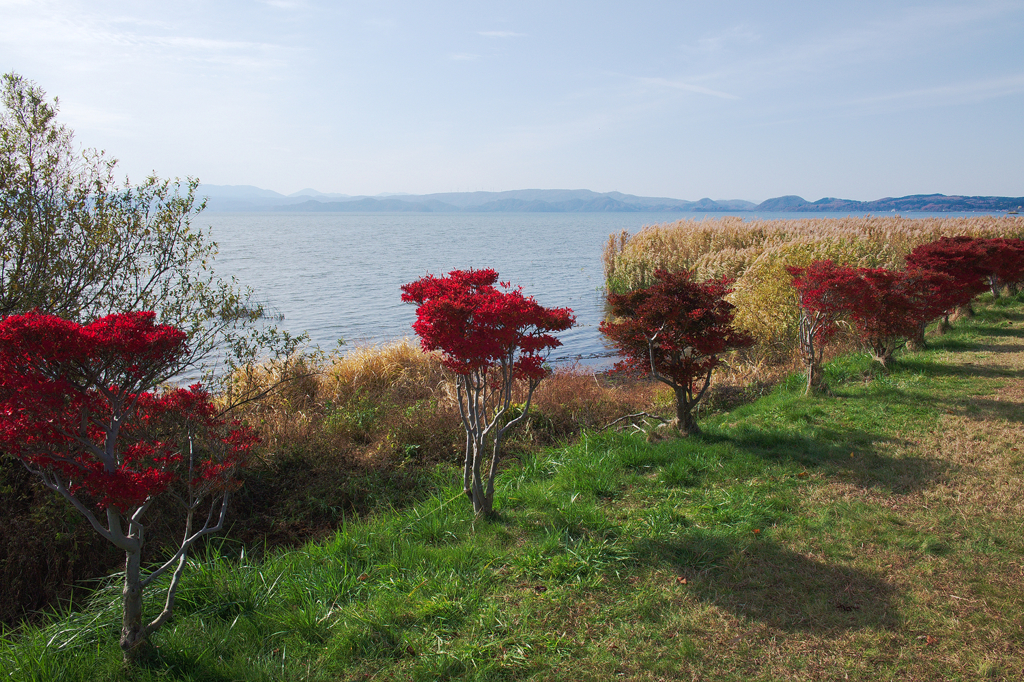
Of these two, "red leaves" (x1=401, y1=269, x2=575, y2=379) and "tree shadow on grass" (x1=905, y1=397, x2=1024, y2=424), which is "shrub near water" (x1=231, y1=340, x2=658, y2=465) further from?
"tree shadow on grass" (x1=905, y1=397, x2=1024, y2=424)

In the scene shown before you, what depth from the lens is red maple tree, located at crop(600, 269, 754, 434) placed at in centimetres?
653

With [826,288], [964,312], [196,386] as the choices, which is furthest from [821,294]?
[964,312]

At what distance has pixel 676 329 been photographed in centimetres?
663

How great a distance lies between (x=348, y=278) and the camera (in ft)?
95.7

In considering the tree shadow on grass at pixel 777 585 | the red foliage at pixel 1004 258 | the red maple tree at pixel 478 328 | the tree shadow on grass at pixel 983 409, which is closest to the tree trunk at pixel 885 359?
the tree shadow on grass at pixel 983 409

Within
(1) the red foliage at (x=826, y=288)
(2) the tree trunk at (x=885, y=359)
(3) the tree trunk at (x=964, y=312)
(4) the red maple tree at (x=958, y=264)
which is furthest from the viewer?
(3) the tree trunk at (x=964, y=312)

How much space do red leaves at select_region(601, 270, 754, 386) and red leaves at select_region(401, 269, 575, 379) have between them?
6.24ft

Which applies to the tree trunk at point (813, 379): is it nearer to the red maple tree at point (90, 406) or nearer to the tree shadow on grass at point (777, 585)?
the tree shadow on grass at point (777, 585)

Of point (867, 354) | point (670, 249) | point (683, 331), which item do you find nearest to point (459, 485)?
point (683, 331)

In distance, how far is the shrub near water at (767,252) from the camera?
11359 millimetres

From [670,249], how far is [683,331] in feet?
47.0

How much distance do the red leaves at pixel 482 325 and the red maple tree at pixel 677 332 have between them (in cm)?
192

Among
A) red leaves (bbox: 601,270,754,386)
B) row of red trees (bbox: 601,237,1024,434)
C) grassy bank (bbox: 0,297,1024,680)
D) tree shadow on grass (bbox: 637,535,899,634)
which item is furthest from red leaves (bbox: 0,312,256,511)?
row of red trees (bbox: 601,237,1024,434)

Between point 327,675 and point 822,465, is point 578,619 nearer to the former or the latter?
point 327,675
